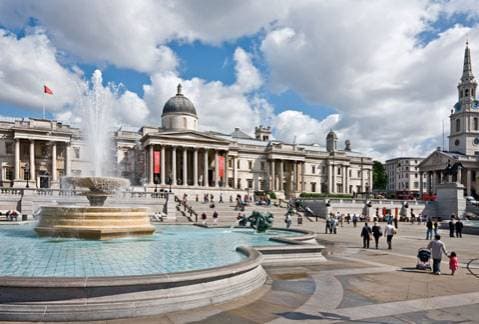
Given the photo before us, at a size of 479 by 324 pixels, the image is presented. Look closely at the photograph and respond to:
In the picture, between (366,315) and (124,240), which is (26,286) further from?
(124,240)

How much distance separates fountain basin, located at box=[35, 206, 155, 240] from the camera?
1714cm

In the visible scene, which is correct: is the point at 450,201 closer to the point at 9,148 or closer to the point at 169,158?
the point at 169,158

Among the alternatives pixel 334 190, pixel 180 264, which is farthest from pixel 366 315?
pixel 334 190

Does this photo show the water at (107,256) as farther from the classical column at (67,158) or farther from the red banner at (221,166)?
the classical column at (67,158)

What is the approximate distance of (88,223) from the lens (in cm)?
1742

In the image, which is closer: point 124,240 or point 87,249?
point 87,249

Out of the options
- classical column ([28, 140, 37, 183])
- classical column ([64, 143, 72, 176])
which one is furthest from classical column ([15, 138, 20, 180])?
classical column ([64, 143, 72, 176])

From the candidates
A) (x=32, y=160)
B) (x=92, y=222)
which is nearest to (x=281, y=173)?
(x=32, y=160)

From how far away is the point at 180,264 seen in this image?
1159 cm

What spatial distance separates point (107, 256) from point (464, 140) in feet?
384

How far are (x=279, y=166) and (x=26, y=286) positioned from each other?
275 ft

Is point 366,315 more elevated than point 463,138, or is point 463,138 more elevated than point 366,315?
point 463,138

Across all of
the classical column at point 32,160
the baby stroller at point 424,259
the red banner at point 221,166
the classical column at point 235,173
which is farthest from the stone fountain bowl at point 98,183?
the classical column at point 235,173

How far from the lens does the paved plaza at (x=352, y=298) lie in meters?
8.06
